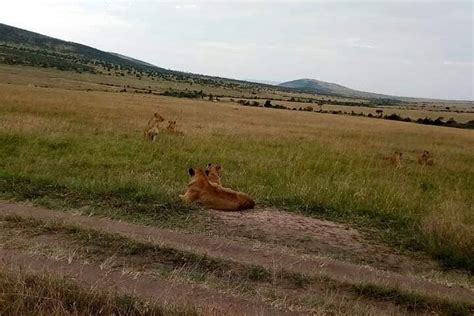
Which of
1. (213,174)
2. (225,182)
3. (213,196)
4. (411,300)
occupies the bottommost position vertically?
(411,300)

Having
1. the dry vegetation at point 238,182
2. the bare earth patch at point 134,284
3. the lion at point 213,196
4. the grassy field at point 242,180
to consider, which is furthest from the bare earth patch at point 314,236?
the bare earth patch at point 134,284

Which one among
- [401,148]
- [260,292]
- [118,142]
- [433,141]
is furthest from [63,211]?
[433,141]

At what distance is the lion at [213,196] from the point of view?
32.6 ft

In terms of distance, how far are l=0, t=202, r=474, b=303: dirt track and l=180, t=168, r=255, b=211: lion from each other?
1695mm

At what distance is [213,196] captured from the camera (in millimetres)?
10086

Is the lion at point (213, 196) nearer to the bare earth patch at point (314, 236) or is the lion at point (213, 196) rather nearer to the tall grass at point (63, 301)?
the bare earth patch at point (314, 236)

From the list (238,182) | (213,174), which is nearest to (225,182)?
(238,182)

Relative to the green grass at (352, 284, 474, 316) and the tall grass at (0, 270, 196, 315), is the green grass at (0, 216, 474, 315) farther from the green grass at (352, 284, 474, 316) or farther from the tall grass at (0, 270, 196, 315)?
the tall grass at (0, 270, 196, 315)

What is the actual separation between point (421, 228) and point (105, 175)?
6.92 m

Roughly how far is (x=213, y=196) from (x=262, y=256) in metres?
2.88

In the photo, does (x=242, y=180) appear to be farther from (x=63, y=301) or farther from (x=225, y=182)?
(x=63, y=301)

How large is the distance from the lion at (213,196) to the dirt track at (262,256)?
1.69 meters

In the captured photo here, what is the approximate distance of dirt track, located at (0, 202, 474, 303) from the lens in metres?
6.66

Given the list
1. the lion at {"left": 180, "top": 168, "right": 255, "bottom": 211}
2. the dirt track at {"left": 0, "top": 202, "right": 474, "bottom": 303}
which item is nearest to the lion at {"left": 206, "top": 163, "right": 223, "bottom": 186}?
the lion at {"left": 180, "top": 168, "right": 255, "bottom": 211}
